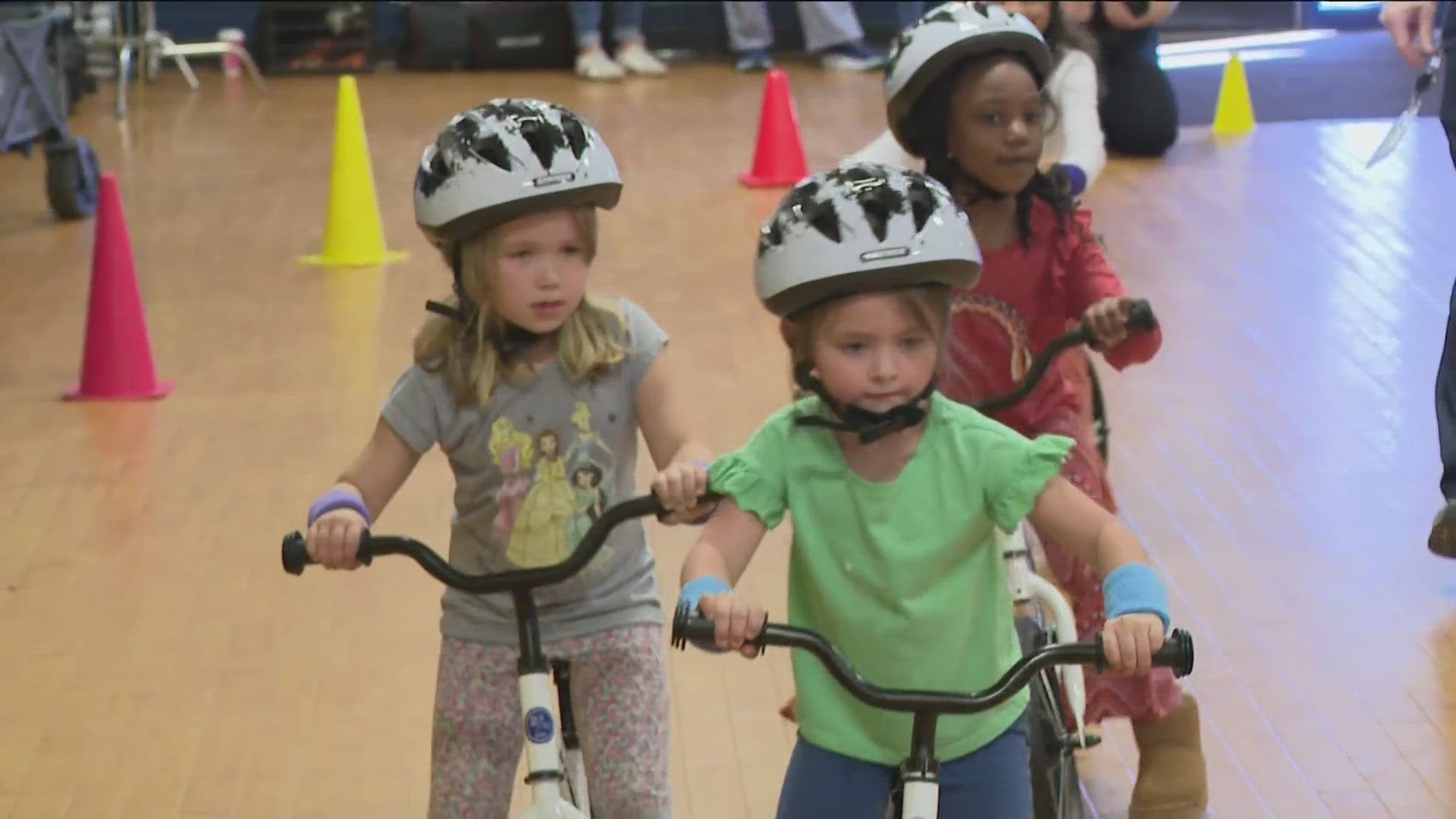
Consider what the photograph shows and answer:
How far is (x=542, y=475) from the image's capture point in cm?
355

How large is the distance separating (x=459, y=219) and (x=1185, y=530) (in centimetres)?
322

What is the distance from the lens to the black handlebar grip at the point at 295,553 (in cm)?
318

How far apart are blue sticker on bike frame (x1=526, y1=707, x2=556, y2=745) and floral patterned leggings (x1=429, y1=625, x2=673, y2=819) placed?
39cm

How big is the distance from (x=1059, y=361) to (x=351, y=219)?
245 inches

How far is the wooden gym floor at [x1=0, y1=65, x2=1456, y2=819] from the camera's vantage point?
190 inches

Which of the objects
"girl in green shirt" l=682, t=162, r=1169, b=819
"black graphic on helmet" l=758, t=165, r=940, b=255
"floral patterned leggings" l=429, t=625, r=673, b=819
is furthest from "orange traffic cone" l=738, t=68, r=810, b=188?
"girl in green shirt" l=682, t=162, r=1169, b=819

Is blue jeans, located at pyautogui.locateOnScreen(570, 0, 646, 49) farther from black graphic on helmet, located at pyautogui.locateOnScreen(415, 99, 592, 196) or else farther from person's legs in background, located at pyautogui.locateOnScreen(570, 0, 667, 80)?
black graphic on helmet, located at pyautogui.locateOnScreen(415, 99, 592, 196)

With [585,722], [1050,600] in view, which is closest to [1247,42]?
[1050,600]

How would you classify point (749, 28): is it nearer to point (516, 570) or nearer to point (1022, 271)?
point (1022, 271)

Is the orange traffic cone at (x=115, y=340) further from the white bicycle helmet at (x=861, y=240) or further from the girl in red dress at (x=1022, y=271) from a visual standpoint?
the white bicycle helmet at (x=861, y=240)

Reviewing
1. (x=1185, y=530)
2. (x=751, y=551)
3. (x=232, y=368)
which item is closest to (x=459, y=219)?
(x=751, y=551)

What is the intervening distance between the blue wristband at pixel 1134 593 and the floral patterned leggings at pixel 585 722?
948 mm

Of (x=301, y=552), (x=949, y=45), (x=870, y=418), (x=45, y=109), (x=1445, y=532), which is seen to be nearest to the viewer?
(x=870, y=418)

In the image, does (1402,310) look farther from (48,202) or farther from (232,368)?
(48,202)
